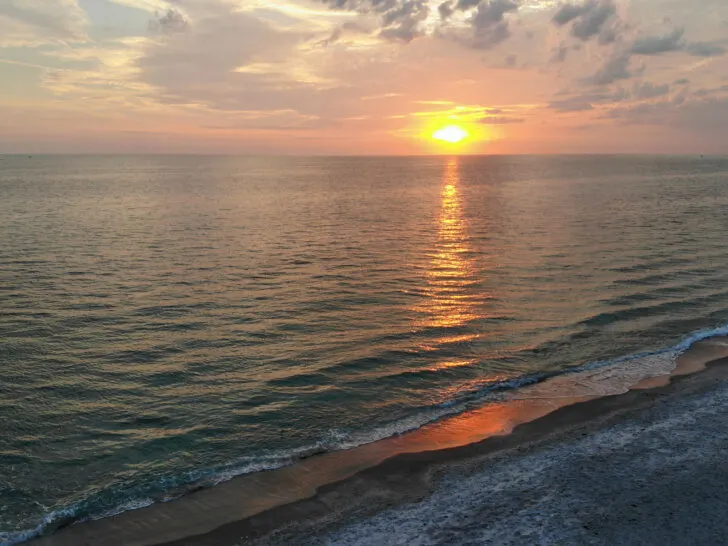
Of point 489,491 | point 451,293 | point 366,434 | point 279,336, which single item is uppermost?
point 451,293

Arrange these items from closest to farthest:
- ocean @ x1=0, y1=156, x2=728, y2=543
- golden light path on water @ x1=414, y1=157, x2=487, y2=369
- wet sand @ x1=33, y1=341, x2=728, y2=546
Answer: wet sand @ x1=33, y1=341, x2=728, y2=546, ocean @ x1=0, y1=156, x2=728, y2=543, golden light path on water @ x1=414, y1=157, x2=487, y2=369

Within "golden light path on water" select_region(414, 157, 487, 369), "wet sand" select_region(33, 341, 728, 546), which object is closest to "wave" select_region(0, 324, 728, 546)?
"wet sand" select_region(33, 341, 728, 546)

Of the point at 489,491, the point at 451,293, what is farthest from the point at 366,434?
the point at 451,293

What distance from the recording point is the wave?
12.9 m

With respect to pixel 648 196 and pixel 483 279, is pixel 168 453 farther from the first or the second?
pixel 648 196

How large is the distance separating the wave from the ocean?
8cm

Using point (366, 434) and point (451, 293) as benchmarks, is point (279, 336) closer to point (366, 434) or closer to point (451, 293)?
point (366, 434)

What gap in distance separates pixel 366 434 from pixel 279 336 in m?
9.07

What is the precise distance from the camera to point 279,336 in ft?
81.6

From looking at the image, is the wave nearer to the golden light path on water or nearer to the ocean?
the ocean

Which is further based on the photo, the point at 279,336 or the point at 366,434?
the point at 279,336

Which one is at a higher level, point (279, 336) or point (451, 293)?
point (451, 293)

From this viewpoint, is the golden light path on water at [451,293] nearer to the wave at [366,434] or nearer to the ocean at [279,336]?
the ocean at [279,336]

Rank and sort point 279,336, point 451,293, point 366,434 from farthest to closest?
point 451,293, point 279,336, point 366,434
